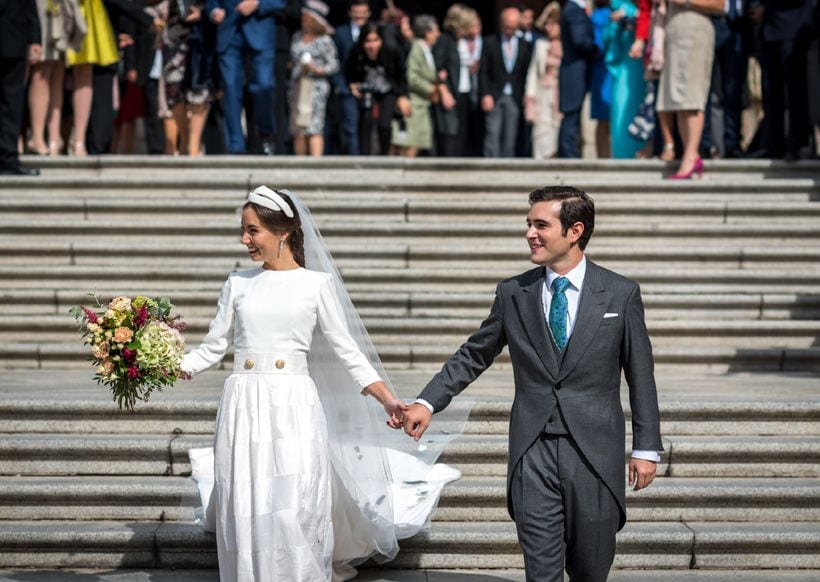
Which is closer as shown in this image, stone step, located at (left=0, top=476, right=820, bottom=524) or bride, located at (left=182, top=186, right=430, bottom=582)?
bride, located at (left=182, top=186, right=430, bottom=582)

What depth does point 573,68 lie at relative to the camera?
1338cm

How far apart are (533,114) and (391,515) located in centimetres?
849

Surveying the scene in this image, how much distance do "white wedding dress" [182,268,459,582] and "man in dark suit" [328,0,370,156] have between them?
26.6 feet

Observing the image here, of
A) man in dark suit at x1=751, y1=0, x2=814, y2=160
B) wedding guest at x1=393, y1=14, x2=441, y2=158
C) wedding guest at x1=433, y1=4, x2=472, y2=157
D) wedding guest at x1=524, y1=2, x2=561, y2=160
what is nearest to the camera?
man in dark suit at x1=751, y1=0, x2=814, y2=160

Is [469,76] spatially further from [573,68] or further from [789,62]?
[789,62]

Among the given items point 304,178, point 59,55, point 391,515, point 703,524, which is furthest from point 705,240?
point 59,55

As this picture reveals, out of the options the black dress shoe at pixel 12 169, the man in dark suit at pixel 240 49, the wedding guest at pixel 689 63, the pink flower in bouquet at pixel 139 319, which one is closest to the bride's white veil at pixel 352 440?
the pink flower in bouquet at pixel 139 319

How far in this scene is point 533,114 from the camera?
14.4 metres

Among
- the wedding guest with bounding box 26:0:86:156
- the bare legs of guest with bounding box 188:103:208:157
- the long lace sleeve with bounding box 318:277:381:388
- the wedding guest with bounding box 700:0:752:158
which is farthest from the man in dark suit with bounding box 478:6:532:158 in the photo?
the long lace sleeve with bounding box 318:277:381:388

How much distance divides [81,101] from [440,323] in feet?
16.3

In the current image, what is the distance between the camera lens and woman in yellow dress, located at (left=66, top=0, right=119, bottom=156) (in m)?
12.8

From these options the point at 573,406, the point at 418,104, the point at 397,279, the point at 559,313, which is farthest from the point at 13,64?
the point at 573,406

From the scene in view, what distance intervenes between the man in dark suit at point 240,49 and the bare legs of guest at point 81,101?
1294 mm

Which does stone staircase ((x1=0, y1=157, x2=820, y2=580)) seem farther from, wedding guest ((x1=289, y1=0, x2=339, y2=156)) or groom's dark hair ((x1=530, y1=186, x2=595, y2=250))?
groom's dark hair ((x1=530, y1=186, x2=595, y2=250))
